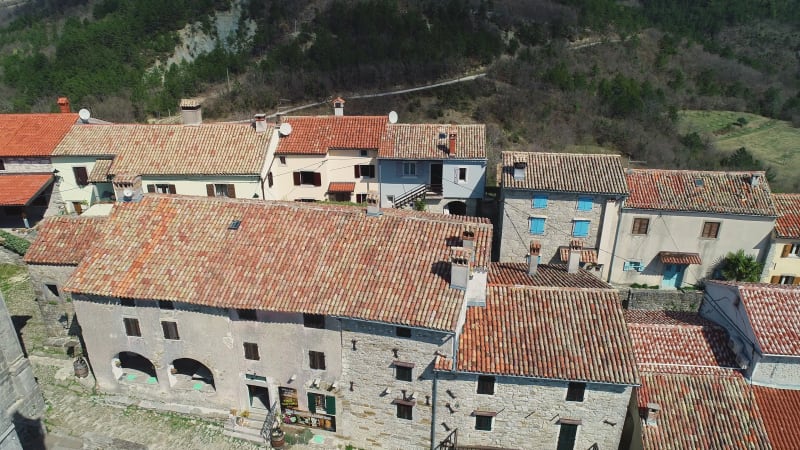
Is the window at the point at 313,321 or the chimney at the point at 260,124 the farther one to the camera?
the chimney at the point at 260,124

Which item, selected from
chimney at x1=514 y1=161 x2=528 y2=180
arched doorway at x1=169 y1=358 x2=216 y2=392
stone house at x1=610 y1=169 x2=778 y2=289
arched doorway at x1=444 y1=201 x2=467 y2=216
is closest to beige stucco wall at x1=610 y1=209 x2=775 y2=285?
stone house at x1=610 y1=169 x2=778 y2=289

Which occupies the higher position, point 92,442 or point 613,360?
point 613,360

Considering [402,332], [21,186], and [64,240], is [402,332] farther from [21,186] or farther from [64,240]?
[21,186]

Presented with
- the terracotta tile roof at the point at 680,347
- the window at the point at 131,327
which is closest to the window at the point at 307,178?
the window at the point at 131,327

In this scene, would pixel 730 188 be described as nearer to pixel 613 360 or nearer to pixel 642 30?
pixel 613 360

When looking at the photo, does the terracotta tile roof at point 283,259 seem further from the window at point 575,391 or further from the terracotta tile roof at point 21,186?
the terracotta tile roof at point 21,186

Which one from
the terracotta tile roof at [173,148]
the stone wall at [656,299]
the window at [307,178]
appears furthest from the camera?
the window at [307,178]

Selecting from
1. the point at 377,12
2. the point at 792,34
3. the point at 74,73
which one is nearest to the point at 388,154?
the point at 377,12
